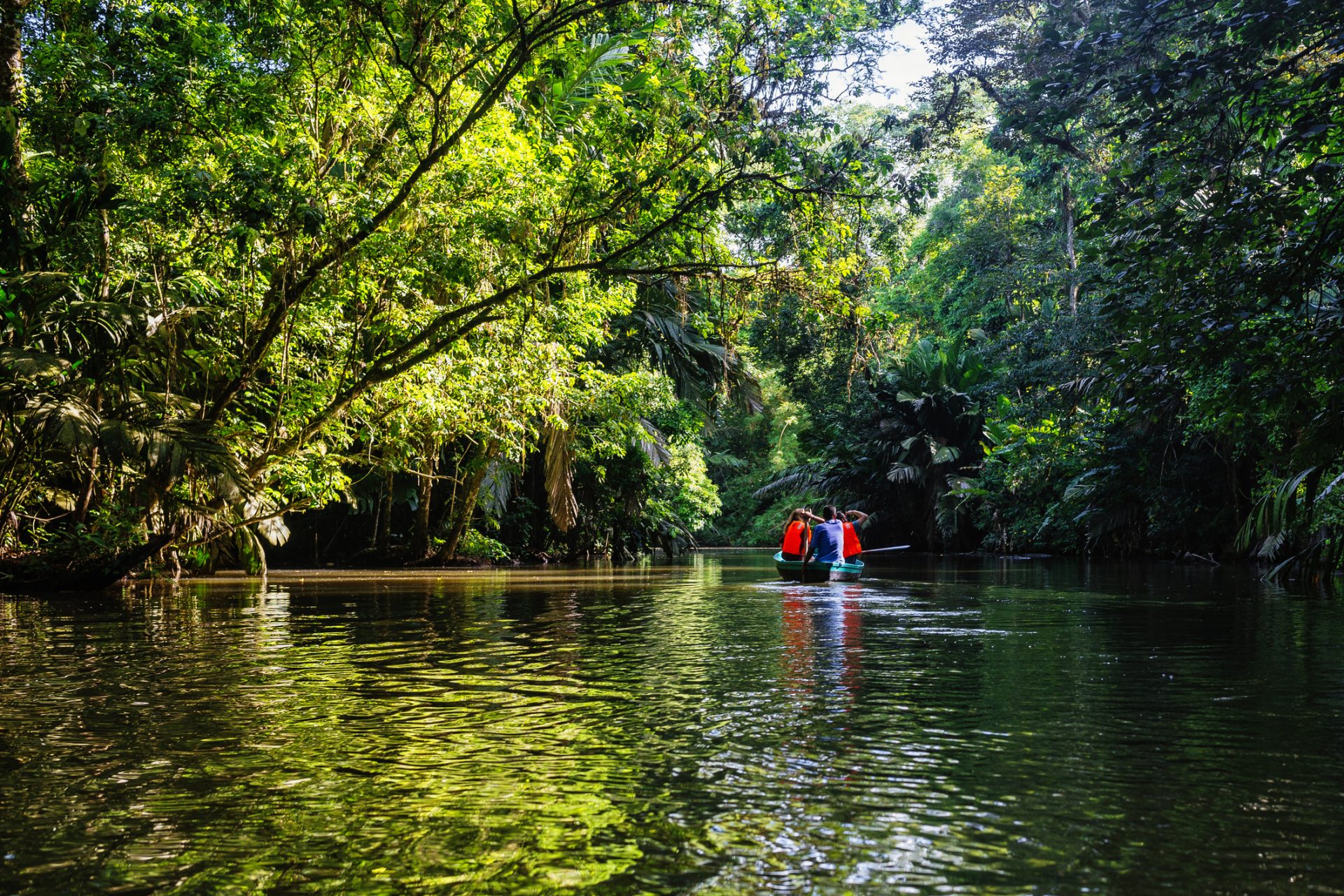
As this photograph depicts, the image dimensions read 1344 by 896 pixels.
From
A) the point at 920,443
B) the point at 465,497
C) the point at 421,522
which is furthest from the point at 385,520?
the point at 920,443

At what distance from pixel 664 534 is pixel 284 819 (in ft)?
91.4

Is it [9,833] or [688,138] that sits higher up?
[688,138]

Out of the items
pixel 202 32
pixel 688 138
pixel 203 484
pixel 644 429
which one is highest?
pixel 202 32

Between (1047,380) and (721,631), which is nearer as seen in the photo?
(721,631)

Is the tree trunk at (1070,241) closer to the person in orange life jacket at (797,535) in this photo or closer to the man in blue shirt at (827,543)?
the person in orange life jacket at (797,535)

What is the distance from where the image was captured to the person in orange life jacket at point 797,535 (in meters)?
18.8

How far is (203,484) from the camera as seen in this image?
1298 cm

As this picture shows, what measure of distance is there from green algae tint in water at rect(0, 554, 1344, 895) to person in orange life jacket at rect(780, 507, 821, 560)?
9.88 m

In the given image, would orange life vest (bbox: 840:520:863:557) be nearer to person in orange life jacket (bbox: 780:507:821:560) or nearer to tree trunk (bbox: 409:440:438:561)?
person in orange life jacket (bbox: 780:507:821:560)

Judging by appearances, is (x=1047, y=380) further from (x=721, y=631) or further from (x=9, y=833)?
(x=9, y=833)

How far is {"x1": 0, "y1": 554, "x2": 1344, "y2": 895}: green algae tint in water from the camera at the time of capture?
9.58 feet

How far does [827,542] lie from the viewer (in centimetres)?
1830

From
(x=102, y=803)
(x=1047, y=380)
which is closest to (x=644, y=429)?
(x=1047, y=380)

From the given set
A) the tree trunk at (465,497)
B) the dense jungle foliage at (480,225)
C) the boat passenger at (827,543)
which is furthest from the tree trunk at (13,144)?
the boat passenger at (827,543)
